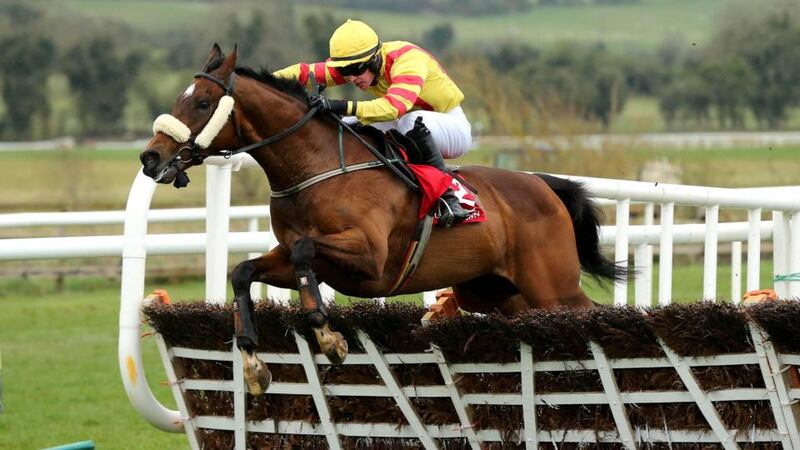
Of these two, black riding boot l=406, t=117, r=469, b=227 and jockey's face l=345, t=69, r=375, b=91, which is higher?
jockey's face l=345, t=69, r=375, b=91

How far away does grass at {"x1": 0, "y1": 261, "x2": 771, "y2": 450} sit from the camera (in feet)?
22.7

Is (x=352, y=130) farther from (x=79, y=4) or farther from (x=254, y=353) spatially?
(x=79, y=4)

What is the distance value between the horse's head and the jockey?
43 centimetres

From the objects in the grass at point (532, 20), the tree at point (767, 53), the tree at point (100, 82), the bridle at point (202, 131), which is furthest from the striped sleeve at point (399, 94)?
the grass at point (532, 20)

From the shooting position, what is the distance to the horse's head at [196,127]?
443 cm

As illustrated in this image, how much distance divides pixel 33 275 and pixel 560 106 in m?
9.35

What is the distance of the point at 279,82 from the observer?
491cm

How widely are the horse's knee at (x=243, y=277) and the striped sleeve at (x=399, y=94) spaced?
0.75 meters

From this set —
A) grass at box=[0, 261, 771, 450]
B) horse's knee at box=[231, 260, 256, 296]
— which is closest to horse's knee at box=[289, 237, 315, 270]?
horse's knee at box=[231, 260, 256, 296]

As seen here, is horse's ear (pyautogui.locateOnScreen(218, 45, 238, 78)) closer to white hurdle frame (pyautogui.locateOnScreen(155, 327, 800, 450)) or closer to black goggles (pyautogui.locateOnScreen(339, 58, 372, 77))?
black goggles (pyautogui.locateOnScreen(339, 58, 372, 77))

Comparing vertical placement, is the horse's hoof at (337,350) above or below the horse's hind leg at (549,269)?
below

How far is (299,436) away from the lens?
4676 mm

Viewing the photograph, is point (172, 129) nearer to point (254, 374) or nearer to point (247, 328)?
point (247, 328)

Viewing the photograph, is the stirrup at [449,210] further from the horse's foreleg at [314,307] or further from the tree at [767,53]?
the tree at [767,53]
